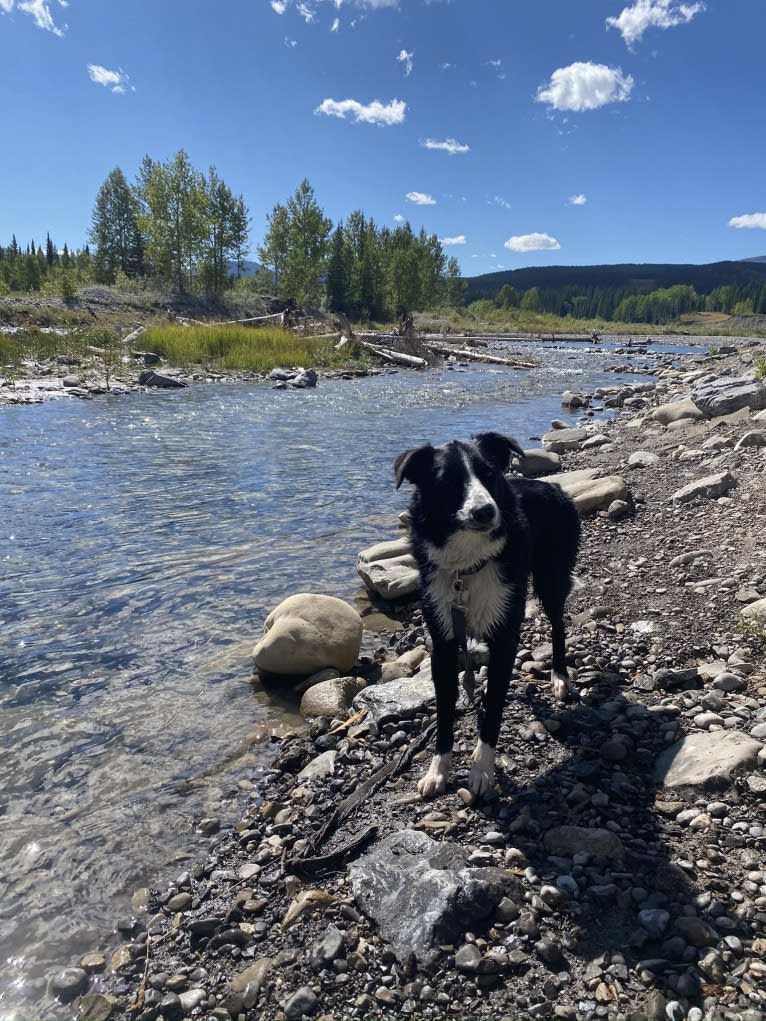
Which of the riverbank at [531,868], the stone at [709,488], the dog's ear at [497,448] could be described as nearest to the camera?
the riverbank at [531,868]

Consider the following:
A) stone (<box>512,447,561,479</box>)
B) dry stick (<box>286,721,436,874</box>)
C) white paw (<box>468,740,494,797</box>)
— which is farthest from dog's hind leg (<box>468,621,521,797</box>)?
stone (<box>512,447,561,479</box>)

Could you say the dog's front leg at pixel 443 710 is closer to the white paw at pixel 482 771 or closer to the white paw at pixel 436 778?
the white paw at pixel 436 778

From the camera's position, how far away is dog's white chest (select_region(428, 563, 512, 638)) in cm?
374

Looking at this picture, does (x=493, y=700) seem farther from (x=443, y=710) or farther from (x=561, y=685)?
(x=561, y=685)

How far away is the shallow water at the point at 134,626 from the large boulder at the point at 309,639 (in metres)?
0.35

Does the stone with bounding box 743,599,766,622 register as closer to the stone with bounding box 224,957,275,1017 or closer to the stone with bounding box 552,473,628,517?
the stone with bounding box 552,473,628,517

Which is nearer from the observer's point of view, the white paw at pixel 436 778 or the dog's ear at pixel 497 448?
the white paw at pixel 436 778

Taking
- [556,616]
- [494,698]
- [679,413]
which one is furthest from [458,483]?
[679,413]

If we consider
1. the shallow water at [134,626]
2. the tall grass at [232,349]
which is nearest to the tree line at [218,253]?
the tall grass at [232,349]

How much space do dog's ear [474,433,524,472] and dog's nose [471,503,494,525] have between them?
2.17ft

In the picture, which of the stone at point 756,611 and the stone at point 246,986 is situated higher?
the stone at point 756,611

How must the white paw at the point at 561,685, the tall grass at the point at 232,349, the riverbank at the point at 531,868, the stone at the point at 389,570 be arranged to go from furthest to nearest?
1. the tall grass at the point at 232,349
2. the stone at the point at 389,570
3. the white paw at the point at 561,685
4. the riverbank at the point at 531,868

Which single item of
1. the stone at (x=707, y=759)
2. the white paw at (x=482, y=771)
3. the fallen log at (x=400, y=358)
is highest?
the fallen log at (x=400, y=358)

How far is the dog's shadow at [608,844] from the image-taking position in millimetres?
2445
